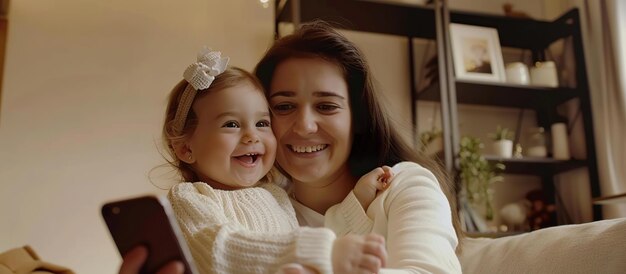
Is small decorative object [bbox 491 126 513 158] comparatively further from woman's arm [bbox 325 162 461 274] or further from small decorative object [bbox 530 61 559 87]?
woman's arm [bbox 325 162 461 274]

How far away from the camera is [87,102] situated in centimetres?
291

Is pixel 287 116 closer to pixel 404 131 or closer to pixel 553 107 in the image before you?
pixel 404 131

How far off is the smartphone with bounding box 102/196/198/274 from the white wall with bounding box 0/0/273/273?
209cm

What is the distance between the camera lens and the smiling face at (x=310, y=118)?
138cm

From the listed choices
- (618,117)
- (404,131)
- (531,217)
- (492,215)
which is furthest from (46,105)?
(618,117)

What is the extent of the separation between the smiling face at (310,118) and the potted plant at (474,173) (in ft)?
5.58

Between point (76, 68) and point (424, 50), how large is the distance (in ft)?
6.08

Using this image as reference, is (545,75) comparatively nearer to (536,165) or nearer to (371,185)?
(536,165)

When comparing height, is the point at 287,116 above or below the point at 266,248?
above

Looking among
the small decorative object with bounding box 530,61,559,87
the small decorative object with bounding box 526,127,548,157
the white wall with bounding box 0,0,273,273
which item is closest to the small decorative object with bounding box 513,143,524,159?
the small decorative object with bounding box 526,127,548,157

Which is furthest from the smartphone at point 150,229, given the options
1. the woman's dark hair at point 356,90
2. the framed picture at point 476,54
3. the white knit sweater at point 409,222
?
the framed picture at point 476,54

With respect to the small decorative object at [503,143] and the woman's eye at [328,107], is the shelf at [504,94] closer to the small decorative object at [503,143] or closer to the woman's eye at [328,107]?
the small decorative object at [503,143]

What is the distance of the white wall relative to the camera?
2.77 m

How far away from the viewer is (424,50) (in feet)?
11.5
